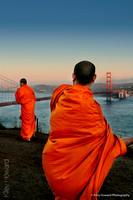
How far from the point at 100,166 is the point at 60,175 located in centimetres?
30

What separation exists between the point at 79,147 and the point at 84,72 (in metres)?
0.54

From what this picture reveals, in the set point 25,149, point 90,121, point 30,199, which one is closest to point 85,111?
point 90,121

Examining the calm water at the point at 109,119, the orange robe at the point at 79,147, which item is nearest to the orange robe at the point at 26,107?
the calm water at the point at 109,119

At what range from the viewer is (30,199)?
2197 millimetres

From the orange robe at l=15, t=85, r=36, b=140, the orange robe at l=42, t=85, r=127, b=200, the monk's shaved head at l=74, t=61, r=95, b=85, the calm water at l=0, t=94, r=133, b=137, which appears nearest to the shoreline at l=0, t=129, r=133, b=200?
the orange robe at l=15, t=85, r=36, b=140

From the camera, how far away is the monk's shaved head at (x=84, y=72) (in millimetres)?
1289

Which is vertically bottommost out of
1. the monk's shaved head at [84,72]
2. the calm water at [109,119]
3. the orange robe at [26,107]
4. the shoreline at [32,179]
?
the calm water at [109,119]

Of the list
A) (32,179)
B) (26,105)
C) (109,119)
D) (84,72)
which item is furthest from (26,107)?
(109,119)

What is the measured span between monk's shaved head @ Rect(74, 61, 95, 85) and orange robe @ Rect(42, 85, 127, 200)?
6cm

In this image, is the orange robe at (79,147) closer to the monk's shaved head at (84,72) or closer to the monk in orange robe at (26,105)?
the monk's shaved head at (84,72)

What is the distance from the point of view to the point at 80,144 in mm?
1246

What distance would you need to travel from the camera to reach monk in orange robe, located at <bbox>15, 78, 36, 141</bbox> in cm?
491

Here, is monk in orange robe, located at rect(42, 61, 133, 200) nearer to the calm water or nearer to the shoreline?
the shoreline

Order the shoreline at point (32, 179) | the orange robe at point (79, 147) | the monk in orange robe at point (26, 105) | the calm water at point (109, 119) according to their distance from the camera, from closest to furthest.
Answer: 1. the orange robe at point (79, 147)
2. the shoreline at point (32, 179)
3. the monk in orange robe at point (26, 105)
4. the calm water at point (109, 119)
